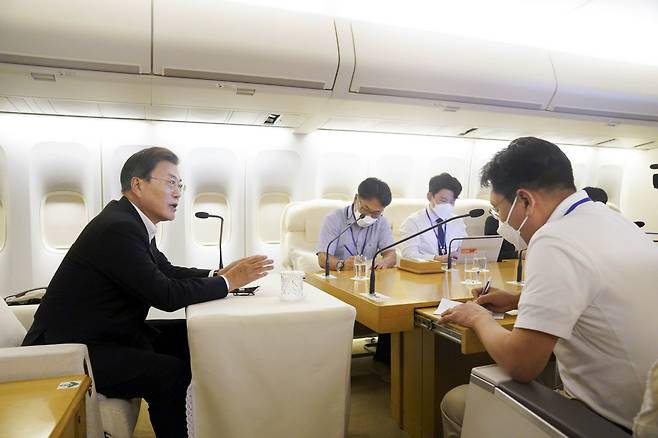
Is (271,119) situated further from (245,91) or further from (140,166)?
(140,166)

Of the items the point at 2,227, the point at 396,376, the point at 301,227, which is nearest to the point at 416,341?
the point at 396,376

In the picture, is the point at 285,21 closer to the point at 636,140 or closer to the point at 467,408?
the point at 467,408

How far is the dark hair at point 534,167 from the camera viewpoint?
47.8 inches

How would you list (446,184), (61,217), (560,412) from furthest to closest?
(61,217) < (446,184) < (560,412)

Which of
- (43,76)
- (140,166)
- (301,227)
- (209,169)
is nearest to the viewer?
(140,166)

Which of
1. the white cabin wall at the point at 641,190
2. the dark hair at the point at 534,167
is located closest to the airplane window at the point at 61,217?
the dark hair at the point at 534,167

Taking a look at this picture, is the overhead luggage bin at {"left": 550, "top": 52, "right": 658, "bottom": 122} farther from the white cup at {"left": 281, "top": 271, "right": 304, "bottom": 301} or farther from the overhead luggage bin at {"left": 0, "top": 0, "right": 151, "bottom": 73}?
the overhead luggage bin at {"left": 0, "top": 0, "right": 151, "bottom": 73}

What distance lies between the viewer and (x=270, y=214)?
15.2 ft

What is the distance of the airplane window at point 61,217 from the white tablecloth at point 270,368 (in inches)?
122

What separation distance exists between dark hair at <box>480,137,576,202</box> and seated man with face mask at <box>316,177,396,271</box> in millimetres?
1715

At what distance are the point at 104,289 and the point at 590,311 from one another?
1592mm

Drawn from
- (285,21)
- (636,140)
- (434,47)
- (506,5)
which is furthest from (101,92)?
(636,140)

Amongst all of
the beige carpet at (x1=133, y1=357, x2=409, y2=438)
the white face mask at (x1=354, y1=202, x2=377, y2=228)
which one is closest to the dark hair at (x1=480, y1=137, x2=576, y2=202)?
the beige carpet at (x1=133, y1=357, x2=409, y2=438)

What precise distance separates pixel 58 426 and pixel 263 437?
0.72 metres
